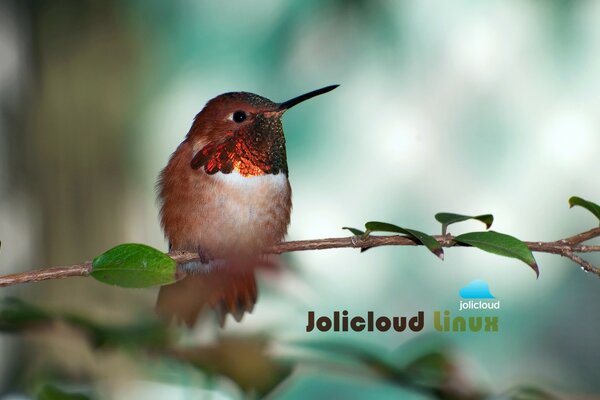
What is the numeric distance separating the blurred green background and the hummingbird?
26 centimetres

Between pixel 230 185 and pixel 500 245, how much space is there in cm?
34

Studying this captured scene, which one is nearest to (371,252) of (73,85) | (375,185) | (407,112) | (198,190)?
(375,185)

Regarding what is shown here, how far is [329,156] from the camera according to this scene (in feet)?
3.60

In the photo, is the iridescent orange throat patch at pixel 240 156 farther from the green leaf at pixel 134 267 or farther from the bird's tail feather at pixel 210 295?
the green leaf at pixel 134 267

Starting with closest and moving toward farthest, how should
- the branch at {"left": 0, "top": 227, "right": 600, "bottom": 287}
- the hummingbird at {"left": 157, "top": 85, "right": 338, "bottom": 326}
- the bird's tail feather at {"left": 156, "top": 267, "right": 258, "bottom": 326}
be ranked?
the branch at {"left": 0, "top": 227, "right": 600, "bottom": 287}, the hummingbird at {"left": 157, "top": 85, "right": 338, "bottom": 326}, the bird's tail feather at {"left": 156, "top": 267, "right": 258, "bottom": 326}

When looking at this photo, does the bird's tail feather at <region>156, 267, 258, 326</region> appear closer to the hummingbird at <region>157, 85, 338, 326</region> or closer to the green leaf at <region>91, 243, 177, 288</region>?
the hummingbird at <region>157, 85, 338, 326</region>

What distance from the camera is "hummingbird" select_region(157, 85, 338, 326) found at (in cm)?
78

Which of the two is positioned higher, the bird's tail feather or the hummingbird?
the hummingbird

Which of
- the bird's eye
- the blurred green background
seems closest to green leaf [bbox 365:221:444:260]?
the bird's eye

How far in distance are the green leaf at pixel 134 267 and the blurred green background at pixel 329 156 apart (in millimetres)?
570

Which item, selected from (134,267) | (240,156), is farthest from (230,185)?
(134,267)

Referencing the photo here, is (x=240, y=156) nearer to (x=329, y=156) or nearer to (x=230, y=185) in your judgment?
(x=230, y=185)

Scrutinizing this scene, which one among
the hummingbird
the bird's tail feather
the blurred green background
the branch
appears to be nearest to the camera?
the branch

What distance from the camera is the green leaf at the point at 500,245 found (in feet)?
1.87
